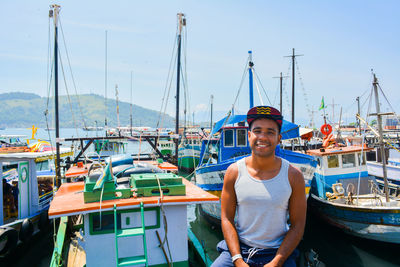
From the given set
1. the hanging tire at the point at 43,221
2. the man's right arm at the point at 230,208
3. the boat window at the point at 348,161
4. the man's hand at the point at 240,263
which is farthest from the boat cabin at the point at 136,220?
the boat window at the point at 348,161

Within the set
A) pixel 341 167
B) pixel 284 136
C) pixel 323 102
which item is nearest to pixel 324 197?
pixel 341 167

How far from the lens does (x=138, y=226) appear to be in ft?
18.4

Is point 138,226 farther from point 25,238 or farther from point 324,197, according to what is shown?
point 324,197

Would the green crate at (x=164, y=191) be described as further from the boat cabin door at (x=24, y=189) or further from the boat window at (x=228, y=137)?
the boat window at (x=228, y=137)

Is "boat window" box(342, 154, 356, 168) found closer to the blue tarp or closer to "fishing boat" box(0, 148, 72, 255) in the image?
the blue tarp

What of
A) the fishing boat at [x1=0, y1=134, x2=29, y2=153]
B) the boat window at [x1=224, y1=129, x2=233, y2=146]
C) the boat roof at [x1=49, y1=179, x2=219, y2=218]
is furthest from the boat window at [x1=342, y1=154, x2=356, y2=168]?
the fishing boat at [x1=0, y1=134, x2=29, y2=153]

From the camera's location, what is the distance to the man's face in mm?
2789

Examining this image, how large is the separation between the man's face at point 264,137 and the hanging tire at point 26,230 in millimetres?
10317

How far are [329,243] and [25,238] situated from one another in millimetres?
11513

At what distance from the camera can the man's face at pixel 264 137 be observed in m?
2.79

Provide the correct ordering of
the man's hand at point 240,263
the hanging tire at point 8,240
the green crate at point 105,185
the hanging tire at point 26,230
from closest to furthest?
the man's hand at point 240,263 → the green crate at point 105,185 → the hanging tire at point 8,240 → the hanging tire at point 26,230

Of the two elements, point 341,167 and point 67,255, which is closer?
point 67,255

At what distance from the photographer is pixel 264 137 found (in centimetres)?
281

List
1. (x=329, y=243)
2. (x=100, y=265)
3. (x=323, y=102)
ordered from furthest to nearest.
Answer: (x=323, y=102) < (x=329, y=243) < (x=100, y=265)
